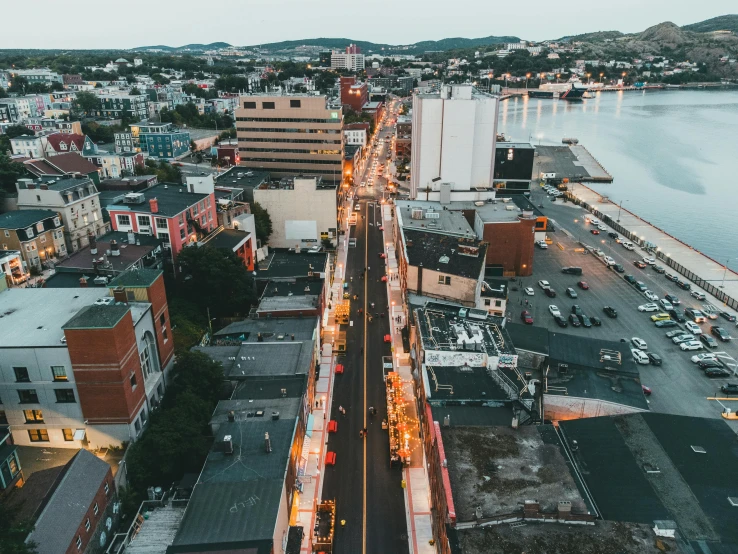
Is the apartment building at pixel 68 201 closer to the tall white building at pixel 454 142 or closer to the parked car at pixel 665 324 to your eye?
the tall white building at pixel 454 142

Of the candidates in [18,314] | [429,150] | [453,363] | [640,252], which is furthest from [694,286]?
[18,314]

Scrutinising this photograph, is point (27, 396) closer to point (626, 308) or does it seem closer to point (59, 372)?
point (59, 372)

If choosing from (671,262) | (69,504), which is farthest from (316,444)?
(671,262)

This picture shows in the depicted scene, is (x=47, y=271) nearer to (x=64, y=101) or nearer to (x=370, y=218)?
(x=370, y=218)

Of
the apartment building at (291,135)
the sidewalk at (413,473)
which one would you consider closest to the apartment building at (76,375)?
the sidewalk at (413,473)

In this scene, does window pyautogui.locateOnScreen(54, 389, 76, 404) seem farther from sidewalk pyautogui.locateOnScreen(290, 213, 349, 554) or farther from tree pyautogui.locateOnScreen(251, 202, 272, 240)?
tree pyautogui.locateOnScreen(251, 202, 272, 240)
